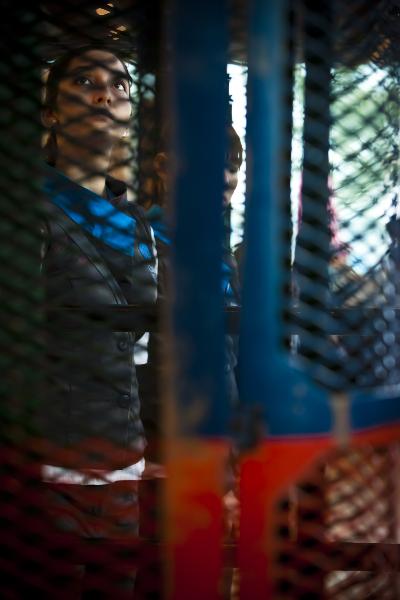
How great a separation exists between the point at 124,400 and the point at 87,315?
11 cm

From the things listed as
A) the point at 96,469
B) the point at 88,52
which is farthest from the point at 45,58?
the point at 96,469

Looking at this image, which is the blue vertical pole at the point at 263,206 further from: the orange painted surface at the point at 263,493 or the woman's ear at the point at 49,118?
the woman's ear at the point at 49,118

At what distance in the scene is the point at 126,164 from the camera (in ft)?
1.97

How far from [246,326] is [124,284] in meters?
0.23

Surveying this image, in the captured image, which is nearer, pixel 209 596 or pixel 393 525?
pixel 209 596

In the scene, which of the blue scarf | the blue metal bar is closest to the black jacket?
the blue scarf

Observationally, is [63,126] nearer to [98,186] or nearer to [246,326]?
[98,186]

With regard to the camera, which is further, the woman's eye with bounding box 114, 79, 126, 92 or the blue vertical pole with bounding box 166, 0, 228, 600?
the woman's eye with bounding box 114, 79, 126, 92

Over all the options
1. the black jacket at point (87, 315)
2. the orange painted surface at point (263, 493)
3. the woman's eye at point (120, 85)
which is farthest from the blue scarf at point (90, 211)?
the orange painted surface at point (263, 493)

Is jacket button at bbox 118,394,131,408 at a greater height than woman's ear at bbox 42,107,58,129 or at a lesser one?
lesser

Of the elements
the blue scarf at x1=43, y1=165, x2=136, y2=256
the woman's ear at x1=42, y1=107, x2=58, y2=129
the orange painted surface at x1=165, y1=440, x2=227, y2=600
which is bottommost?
the orange painted surface at x1=165, y1=440, x2=227, y2=600

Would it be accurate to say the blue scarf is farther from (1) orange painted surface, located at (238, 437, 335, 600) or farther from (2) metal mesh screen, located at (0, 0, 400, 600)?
(1) orange painted surface, located at (238, 437, 335, 600)

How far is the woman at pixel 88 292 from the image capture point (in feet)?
1.92

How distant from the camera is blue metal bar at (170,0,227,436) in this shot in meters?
0.51
